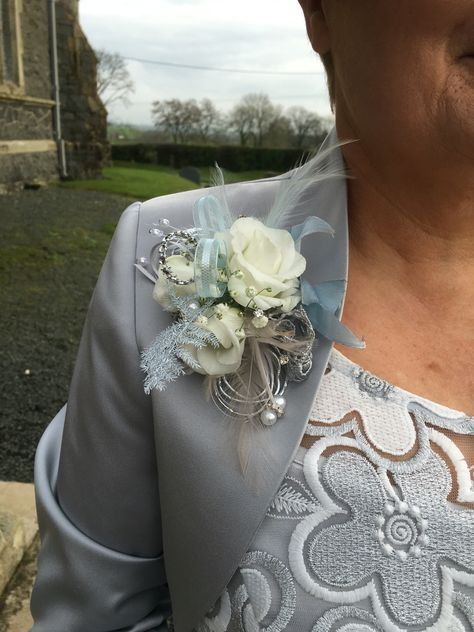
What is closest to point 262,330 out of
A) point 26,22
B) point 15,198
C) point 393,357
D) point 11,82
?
point 393,357

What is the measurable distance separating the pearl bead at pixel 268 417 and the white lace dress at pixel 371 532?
0.07m

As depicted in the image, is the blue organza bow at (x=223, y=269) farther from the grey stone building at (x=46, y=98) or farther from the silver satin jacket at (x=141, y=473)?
the grey stone building at (x=46, y=98)

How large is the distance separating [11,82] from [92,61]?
11.4 ft

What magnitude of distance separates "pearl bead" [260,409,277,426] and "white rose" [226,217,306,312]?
0.54 feet

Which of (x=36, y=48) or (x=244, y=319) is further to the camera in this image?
(x=36, y=48)

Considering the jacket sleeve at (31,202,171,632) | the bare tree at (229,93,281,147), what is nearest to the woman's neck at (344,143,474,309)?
the jacket sleeve at (31,202,171,632)

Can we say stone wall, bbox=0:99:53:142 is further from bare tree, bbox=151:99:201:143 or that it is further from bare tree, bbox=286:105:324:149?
bare tree, bbox=151:99:201:143

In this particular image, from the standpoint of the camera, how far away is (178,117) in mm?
33656

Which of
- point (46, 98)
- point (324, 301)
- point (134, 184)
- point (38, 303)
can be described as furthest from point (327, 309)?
point (134, 184)

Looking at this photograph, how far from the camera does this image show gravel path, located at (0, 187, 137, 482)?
4160mm

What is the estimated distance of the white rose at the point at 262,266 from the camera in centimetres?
98

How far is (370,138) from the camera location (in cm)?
105

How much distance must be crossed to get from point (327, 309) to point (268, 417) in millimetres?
198

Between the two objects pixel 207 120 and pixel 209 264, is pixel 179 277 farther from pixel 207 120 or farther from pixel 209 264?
pixel 207 120
